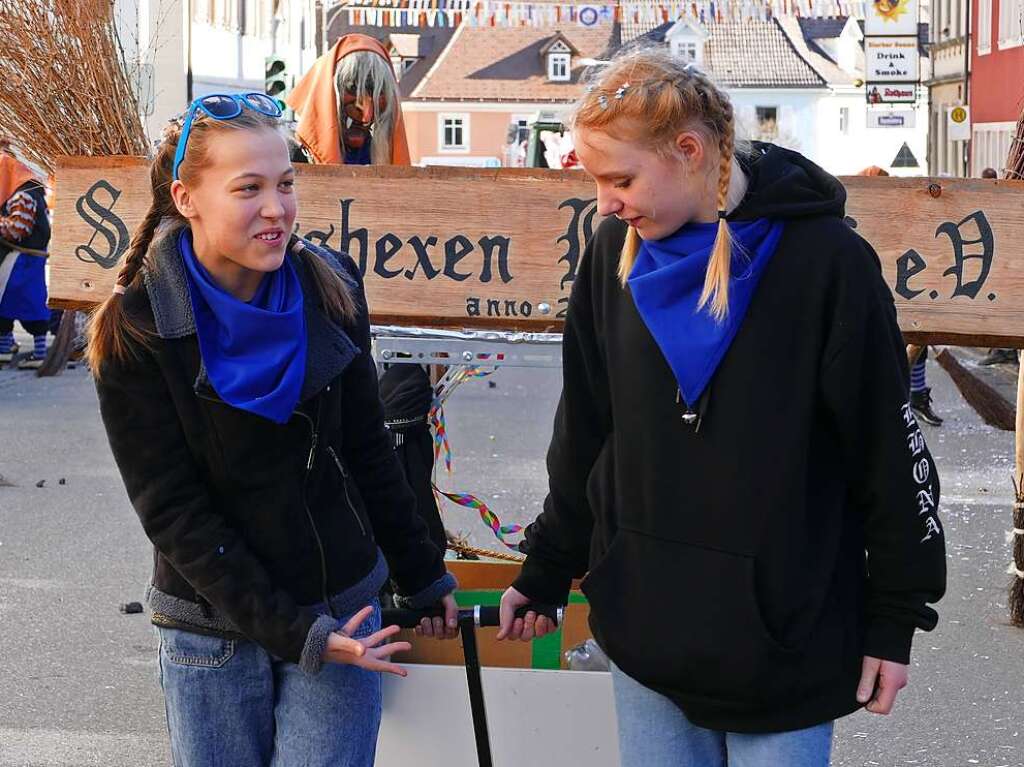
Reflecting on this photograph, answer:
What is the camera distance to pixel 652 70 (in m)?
2.33

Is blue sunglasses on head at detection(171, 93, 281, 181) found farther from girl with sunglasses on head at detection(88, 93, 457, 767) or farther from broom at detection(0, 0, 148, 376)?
broom at detection(0, 0, 148, 376)

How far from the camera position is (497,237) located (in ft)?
13.8

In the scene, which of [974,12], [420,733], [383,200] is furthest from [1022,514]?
[974,12]

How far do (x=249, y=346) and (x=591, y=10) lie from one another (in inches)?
972

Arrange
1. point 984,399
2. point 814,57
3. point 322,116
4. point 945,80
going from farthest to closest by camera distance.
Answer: point 814,57
point 945,80
point 984,399
point 322,116

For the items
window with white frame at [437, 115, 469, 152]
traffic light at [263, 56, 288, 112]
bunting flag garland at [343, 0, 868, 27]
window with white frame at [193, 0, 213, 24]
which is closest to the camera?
traffic light at [263, 56, 288, 112]

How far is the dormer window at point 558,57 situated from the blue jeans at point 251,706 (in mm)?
62517

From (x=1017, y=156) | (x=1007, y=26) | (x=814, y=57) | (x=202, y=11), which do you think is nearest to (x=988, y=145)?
(x=1007, y=26)

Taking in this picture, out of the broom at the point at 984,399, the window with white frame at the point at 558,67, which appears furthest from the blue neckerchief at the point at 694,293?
the window with white frame at the point at 558,67

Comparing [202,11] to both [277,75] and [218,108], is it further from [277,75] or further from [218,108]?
[218,108]

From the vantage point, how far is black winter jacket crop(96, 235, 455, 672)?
247 centimetres

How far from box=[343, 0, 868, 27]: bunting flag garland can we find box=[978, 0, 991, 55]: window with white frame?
2.28m

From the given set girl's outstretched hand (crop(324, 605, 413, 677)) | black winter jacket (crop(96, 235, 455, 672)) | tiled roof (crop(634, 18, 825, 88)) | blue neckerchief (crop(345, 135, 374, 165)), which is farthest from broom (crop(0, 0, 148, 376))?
tiled roof (crop(634, 18, 825, 88))

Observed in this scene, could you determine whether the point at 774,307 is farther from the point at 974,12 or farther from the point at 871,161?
the point at 871,161
